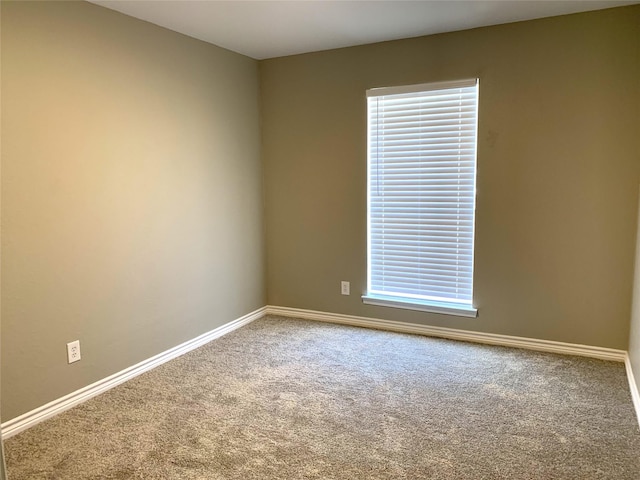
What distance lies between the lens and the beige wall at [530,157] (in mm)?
3006

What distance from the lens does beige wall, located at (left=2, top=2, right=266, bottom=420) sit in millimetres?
2367

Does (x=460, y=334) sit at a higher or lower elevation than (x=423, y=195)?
lower

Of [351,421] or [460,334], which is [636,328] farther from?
[351,421]

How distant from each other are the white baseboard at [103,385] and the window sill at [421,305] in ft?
3.80

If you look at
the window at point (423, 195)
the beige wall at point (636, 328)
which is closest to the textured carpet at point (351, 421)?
the beige wall at point (636, 328)

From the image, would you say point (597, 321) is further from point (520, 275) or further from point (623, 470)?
point (623, 470)

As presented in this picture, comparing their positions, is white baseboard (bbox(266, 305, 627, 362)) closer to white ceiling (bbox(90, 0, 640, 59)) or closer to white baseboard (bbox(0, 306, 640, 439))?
white baseboard (bbox(0, 306, 640, 439))

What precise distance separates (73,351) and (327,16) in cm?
254

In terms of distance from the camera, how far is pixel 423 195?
3.63 metres

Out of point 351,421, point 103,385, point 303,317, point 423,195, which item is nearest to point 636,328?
point 423,195

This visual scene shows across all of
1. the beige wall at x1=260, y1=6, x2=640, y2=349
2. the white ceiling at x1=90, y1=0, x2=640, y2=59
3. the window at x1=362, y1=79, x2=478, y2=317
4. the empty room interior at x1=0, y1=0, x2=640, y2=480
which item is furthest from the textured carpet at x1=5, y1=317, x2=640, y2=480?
the white ceiling at x1=90, y1=0, x2=640, y2=59

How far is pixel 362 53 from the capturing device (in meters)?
3.68

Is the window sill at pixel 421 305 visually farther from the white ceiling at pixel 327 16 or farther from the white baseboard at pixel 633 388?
the white ceiling at pixel 327 16

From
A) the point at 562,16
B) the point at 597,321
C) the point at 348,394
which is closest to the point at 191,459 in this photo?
the point at 348,394
